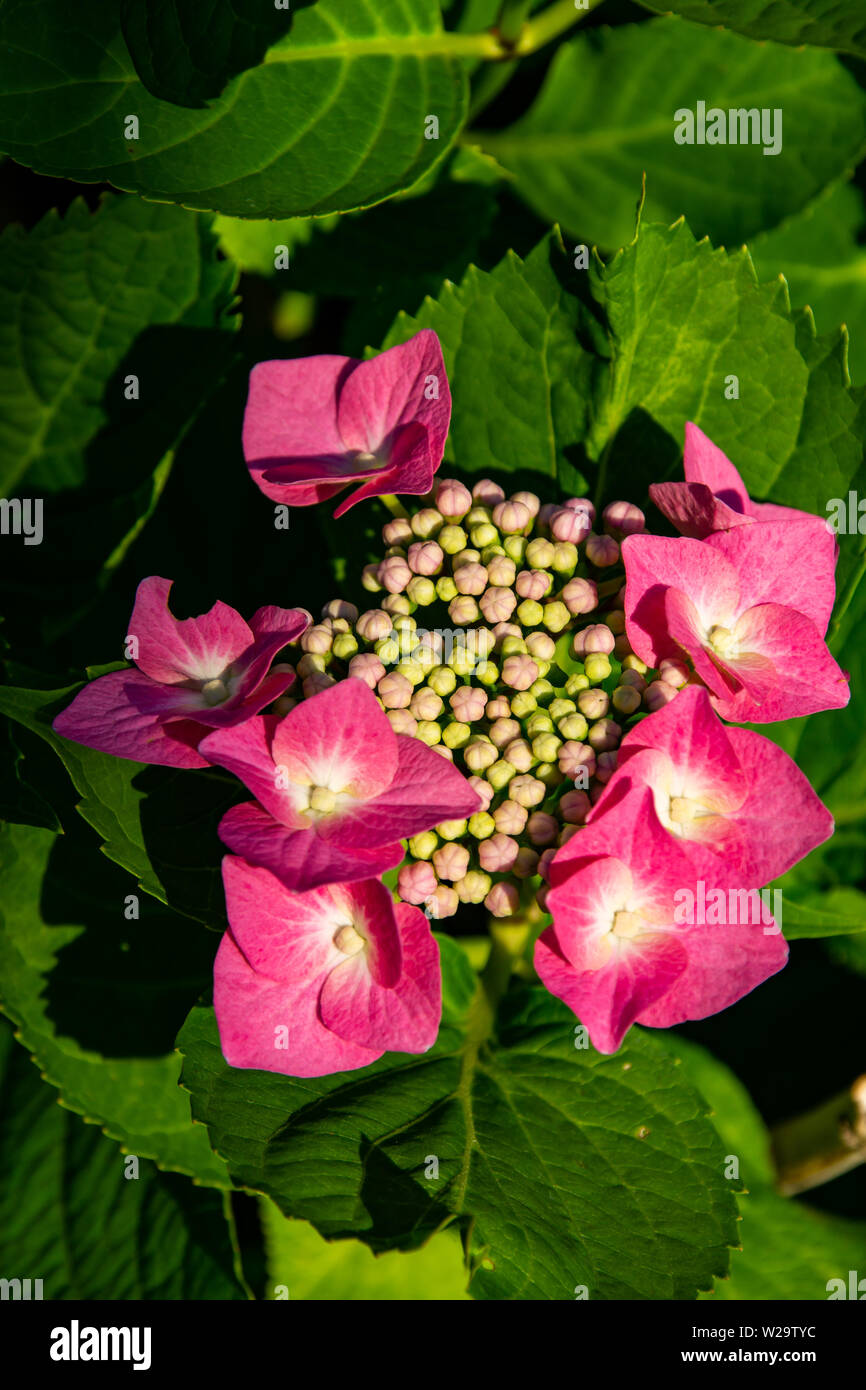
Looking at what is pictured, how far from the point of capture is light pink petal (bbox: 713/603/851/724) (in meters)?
1.21

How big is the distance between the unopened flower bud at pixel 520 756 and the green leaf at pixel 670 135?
4.24ft

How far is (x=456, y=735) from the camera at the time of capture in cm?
129

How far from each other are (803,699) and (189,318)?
1.14 m

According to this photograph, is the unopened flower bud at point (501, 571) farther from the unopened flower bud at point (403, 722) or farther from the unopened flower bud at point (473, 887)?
the unopened flower bud at point (473, 887)

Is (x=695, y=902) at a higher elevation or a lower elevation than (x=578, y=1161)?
higher

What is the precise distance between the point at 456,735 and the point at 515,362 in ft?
1.89

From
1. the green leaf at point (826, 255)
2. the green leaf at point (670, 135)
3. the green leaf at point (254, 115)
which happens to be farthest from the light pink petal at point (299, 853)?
the green leaf at point (826, 255)

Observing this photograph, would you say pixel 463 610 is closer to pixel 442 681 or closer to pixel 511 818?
pixel 442 681

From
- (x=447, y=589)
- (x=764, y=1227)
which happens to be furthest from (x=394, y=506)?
(x=764, y=1227)

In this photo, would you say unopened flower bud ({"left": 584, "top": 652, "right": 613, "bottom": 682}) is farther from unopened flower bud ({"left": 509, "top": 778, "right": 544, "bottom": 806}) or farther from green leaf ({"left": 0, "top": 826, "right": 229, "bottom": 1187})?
green leaf ({"left": 0, "top": 826, "right": 229, "bottom": 1187})

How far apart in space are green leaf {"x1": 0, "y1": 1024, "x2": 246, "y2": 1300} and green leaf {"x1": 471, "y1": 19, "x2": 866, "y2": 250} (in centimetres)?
184

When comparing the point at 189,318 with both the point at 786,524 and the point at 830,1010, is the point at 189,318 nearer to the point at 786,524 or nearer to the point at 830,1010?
the point at 786,524
